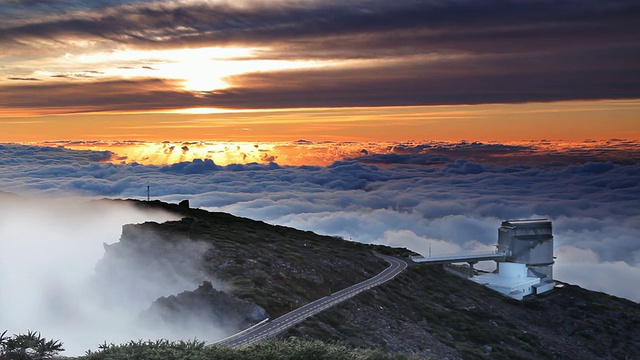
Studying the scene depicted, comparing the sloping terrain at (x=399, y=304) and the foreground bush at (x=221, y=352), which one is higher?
the foreground bush at (x=221, y=352)

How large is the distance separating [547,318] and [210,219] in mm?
94956

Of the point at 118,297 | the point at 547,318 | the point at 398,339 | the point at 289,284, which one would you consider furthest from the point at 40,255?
the point at 547,318

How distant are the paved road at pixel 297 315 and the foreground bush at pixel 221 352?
2089 centimetres

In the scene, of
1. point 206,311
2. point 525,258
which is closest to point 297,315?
point 206,311

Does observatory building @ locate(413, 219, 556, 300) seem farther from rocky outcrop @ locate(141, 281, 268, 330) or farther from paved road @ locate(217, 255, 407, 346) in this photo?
rocky outcrop @ locate(141, 281, 268, 330)

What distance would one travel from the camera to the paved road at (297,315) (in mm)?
83438

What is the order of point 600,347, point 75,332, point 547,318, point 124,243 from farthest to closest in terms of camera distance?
point 547,318
point 600,347
point 124,243
point 75,332

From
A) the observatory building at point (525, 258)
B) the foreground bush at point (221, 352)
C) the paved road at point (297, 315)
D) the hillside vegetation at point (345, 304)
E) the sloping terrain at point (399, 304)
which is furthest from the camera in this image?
the observatory building at point (525, 258)

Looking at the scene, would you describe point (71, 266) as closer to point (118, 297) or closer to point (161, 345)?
point (118, 297)

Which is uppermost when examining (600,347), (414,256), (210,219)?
(210,219)


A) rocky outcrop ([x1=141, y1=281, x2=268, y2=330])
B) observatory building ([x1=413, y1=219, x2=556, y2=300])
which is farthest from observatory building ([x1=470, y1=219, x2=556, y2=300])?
rocky outcrop ([x1=141, y1=281, x2=268, y2=330])

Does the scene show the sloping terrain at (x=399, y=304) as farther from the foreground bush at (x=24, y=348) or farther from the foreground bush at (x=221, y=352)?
the foreground bush at (x=24, y=348)

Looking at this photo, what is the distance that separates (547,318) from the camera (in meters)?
162

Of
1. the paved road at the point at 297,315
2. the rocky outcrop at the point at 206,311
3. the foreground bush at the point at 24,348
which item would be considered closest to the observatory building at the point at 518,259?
the paved road at the point at 297,315
